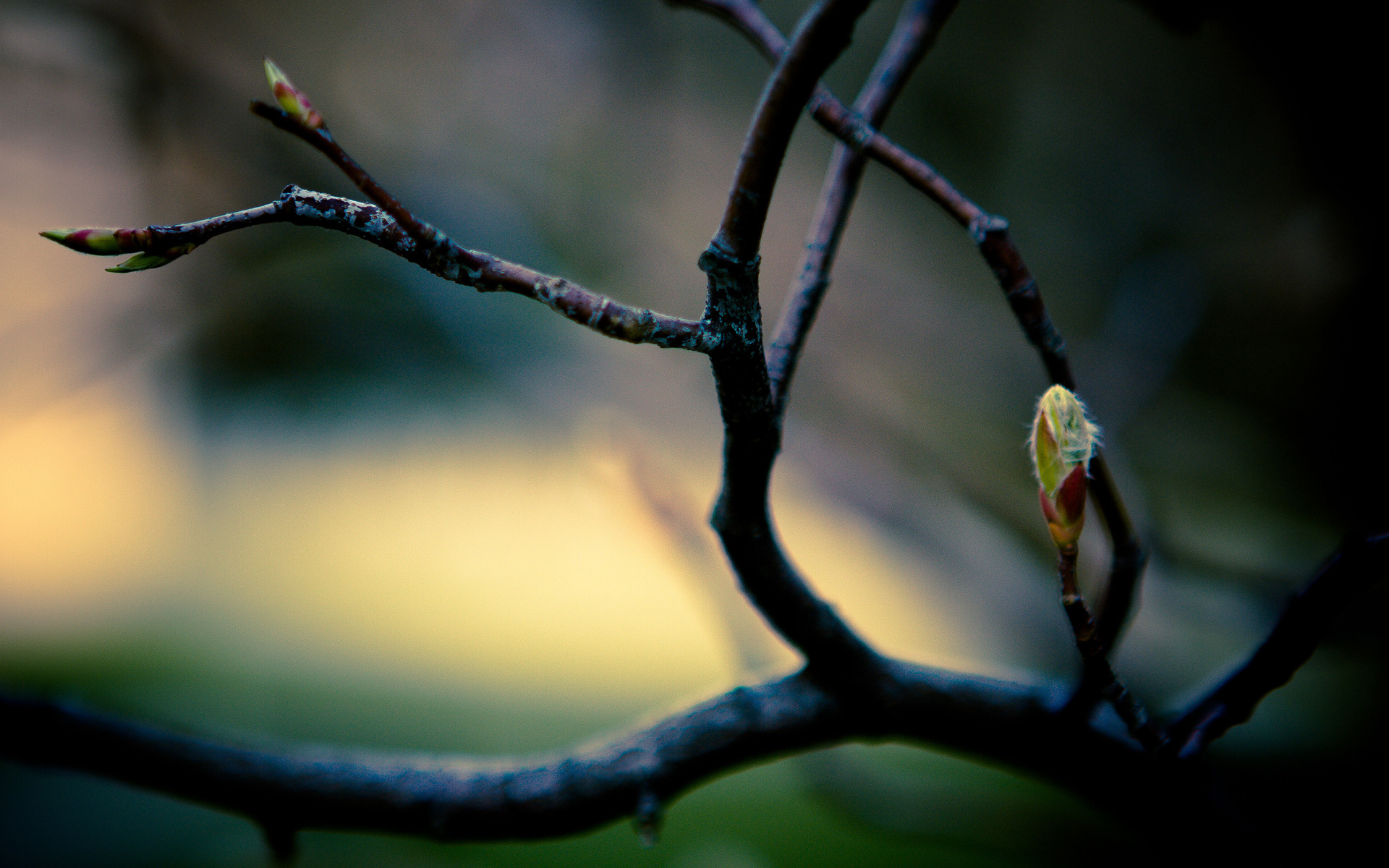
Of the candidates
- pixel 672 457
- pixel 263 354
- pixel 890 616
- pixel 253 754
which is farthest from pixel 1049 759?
pixel 263 354

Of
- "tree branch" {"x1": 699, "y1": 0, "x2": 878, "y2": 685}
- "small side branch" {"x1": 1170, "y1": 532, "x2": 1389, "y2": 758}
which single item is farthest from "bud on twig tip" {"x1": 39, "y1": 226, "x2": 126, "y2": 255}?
"small side branch" {"x1": 1170, "y1": 532, "x2": 1389, "y2": 758}

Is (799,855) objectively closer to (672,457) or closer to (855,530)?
(855,530)

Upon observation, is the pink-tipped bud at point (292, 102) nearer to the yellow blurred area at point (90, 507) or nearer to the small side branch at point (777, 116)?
the small side branch at point (777, 116)

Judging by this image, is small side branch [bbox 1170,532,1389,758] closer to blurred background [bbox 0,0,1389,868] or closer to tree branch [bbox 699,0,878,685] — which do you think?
tree branch [bbox 699,0,878,685]

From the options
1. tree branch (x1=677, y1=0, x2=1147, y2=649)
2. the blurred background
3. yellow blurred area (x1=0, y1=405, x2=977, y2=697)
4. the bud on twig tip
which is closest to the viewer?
the bud on twig tip

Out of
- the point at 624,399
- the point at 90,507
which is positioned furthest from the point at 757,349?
the point at 90,507
